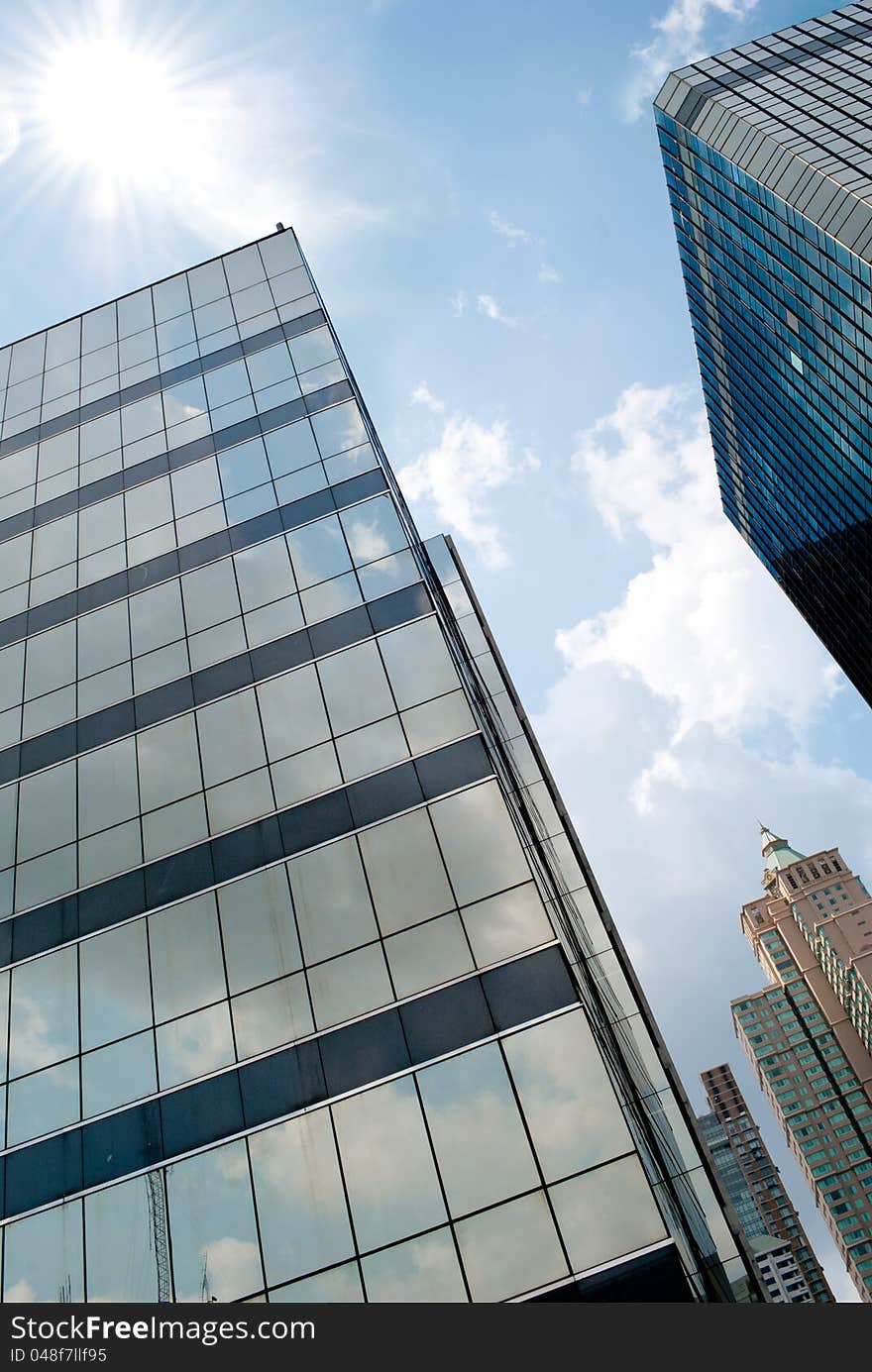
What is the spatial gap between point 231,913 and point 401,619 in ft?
28.2

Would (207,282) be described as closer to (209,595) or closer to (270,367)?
(270,367)

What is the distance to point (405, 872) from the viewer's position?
60.7 feet

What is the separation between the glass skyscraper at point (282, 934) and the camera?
→ 14.7m

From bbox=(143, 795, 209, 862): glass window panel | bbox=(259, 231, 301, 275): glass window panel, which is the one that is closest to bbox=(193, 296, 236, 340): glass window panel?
bbox=(259, 231, 301, 275): glass window panel

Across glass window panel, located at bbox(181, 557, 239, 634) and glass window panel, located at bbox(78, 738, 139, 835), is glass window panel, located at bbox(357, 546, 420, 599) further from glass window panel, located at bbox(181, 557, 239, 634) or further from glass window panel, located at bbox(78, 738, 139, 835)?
glass window panel, located at bbox(78, 738, 139, 835)

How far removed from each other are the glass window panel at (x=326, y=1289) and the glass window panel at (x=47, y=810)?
1205 centimetres

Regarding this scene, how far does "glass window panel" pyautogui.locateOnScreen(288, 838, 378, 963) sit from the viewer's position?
18047 millimetres

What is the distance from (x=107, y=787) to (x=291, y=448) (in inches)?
488

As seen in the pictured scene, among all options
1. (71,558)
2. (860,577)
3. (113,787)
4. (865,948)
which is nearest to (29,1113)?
(113,787)

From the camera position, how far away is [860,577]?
8088cm

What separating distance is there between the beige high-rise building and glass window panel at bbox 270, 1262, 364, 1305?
553 ft

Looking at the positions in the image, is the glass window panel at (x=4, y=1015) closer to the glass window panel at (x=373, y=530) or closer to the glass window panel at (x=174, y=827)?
the glass window panel at (x=174, y=827)

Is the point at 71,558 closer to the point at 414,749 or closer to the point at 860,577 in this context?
the point at 414,749

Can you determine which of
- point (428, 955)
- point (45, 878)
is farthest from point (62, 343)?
point (428, 955)
